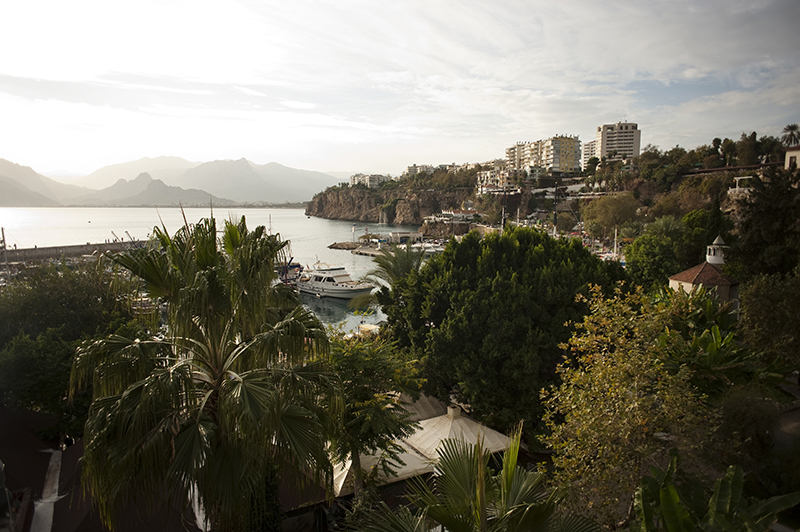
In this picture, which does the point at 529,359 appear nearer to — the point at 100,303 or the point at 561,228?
the point at 100,303

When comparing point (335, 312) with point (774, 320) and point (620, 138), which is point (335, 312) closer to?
point (774, 320)

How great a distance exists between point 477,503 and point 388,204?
13337cm

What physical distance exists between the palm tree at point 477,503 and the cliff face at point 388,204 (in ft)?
410

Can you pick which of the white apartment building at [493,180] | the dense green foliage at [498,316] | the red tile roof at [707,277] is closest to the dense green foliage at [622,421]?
the dense green foliage at [498,316]

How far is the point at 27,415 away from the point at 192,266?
8089mm

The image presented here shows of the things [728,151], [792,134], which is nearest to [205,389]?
[792,134]

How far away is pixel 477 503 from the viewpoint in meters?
4.20

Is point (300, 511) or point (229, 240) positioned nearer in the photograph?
point (229, 240)

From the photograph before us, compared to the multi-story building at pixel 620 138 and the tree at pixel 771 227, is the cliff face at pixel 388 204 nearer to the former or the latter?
the multi-story building at pixel 620 138

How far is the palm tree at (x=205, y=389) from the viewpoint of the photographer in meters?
4.07

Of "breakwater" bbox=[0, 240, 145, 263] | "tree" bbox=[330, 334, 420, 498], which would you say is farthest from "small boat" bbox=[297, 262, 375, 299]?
"tree" bbox=[330, 334, 420, 498]

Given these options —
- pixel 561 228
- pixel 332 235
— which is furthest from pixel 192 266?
pixel 332 235

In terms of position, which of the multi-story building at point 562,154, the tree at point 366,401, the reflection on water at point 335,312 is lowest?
the reflection on water at point 335,312

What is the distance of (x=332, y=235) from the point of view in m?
106
